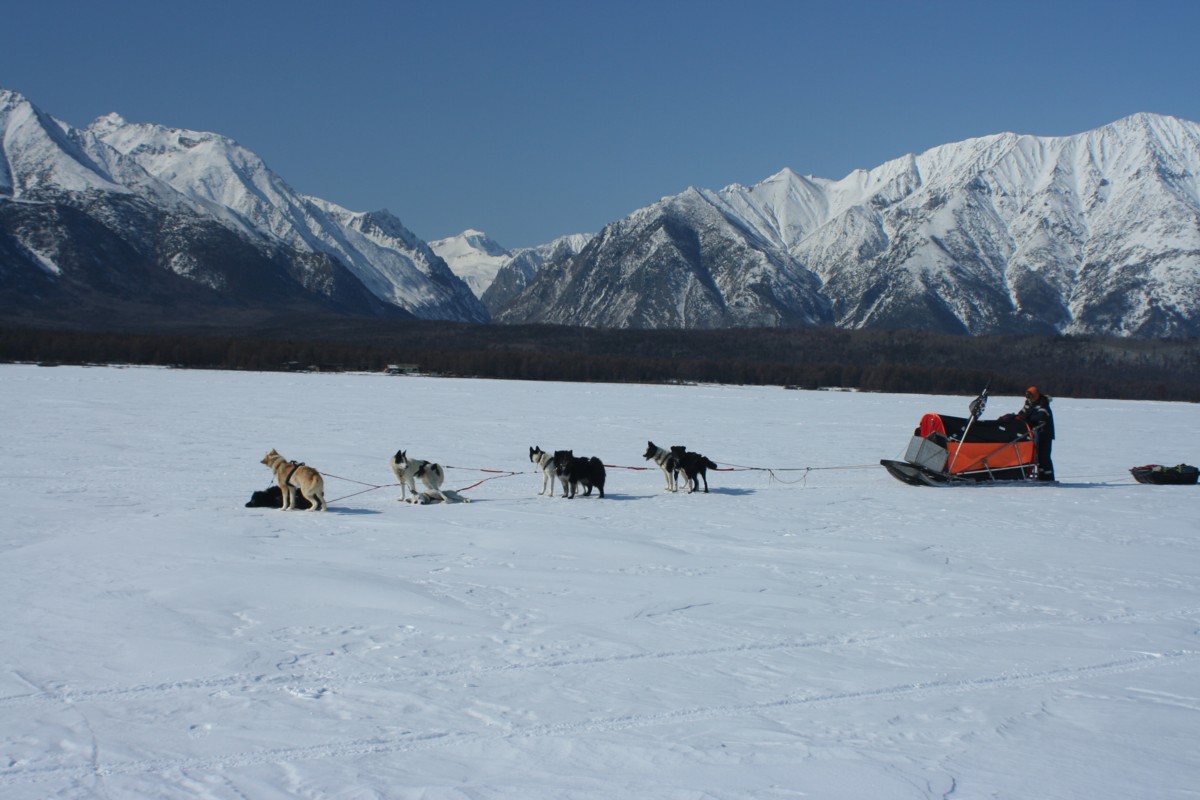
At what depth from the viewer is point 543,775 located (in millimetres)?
4484

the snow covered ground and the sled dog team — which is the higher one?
the sled dog team

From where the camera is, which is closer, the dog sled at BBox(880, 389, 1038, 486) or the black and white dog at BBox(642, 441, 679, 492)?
the black and white dog at BBox(642, 441, 679, 492)

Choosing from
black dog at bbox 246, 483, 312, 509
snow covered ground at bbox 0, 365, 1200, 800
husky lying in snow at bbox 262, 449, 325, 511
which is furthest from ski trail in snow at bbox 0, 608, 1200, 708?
black dog at bbox 246, 483, 312, 509

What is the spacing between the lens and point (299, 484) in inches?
473

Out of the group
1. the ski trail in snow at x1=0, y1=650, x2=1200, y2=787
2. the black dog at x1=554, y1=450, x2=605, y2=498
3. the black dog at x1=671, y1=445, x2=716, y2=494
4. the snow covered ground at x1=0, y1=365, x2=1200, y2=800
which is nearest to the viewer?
the ski trail in snow at x1=0, y1=650, x2=1200, y2=787

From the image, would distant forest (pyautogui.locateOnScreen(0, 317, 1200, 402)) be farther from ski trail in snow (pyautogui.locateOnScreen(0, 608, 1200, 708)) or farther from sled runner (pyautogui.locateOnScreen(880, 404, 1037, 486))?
ski trail in snow (pyautogui.locateOnScreen(0, 608, 1200, 708))

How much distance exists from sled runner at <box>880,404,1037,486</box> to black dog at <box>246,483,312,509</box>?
31.3 ft

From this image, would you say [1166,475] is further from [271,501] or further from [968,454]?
[271,501]

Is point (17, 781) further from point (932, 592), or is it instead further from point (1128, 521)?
point (1128, 521)

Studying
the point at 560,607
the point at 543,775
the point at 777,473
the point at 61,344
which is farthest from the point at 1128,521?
the point at 61,344

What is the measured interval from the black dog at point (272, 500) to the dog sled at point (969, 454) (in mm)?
9700

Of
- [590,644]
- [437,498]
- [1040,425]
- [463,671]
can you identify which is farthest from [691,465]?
[463,671]

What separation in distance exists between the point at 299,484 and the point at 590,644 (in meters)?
6.63

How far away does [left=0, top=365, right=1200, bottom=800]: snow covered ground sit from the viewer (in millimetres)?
4590
